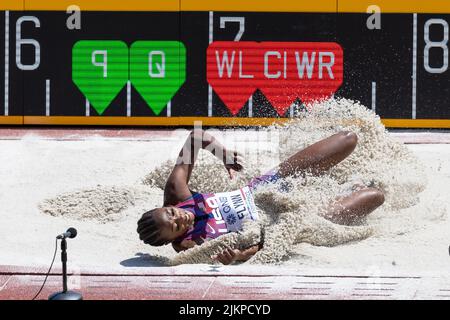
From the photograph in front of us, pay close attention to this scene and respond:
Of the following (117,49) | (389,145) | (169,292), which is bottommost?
(169,292)

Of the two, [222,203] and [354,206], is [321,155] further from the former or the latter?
[222,203]

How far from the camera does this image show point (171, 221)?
23.7 ft

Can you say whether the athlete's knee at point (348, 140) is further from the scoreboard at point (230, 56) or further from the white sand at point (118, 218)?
the scoreboard at point (230, 56)

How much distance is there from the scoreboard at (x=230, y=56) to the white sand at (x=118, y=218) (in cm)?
122

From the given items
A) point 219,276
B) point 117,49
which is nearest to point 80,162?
point 117,49

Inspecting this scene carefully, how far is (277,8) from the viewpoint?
11703mm

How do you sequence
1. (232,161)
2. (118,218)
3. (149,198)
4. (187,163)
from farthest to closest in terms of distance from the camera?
(149,198)
(118,218)
(232,161)
(187,163)

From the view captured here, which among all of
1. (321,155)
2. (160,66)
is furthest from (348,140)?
(160,66)

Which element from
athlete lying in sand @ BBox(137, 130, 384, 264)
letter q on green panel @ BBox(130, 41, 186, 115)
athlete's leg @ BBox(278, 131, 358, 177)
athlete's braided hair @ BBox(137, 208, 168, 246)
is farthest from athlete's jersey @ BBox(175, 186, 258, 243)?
A: letter q on green panel @ BBox(130, 41, 186, 115)

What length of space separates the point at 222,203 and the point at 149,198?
1166 mm

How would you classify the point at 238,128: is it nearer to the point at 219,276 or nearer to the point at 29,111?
the point at 29,111

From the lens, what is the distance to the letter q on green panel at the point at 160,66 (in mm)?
11719

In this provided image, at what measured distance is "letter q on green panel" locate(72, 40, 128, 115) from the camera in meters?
11.7

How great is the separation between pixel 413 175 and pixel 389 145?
37cm
